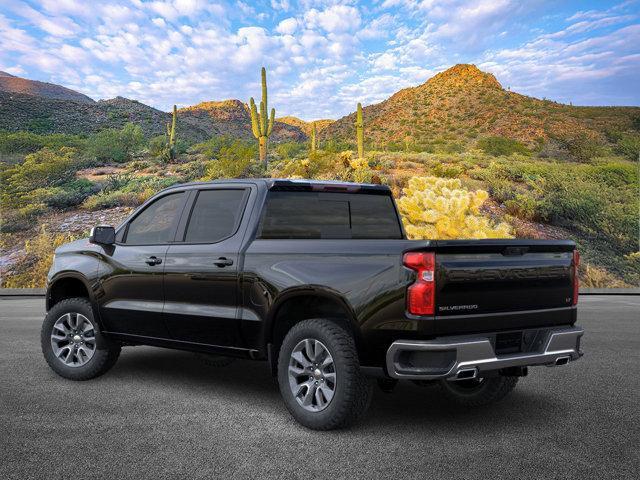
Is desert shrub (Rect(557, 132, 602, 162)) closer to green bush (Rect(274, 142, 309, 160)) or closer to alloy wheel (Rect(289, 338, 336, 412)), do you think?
green bush (Rect(274, 142, 309, 160))

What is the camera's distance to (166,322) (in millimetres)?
6855

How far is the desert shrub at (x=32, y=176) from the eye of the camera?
31.9 metres

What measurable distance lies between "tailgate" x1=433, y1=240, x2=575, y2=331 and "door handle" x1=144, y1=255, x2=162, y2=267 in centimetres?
299

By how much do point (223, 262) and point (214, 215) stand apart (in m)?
0.62

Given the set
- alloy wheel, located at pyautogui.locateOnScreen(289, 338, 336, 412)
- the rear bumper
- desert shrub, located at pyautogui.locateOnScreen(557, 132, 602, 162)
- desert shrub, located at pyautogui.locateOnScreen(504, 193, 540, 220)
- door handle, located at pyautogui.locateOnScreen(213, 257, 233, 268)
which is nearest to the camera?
the rear bumper

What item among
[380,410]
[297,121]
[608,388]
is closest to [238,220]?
[380,410]

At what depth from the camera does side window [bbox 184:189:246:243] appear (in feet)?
21.5

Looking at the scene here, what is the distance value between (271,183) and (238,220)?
44 cm

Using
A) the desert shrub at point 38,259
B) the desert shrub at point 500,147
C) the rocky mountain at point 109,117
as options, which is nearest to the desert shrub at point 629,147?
the desert shrub at point 500,147

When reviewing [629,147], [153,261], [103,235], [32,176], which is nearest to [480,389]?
[153,261]

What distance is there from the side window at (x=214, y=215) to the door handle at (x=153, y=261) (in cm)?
34

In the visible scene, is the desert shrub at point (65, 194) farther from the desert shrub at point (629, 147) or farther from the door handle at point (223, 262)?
the desert shrub at point (629, 147)

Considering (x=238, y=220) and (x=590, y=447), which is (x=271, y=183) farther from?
(x=590, y=447)

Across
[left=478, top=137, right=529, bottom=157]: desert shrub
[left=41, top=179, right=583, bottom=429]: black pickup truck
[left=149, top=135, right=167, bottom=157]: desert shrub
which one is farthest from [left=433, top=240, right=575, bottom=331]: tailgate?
[left=478, top=137, right=529, bottom=157]: desert shrub
